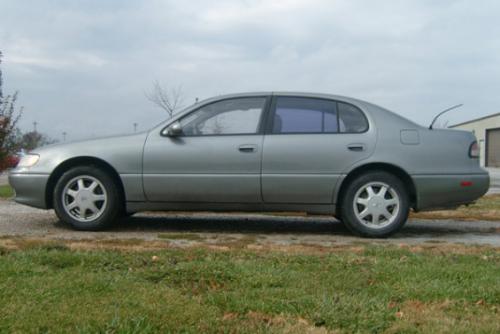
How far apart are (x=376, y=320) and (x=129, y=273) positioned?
151cm

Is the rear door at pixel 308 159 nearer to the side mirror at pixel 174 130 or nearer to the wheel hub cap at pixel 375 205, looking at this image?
the wheel hub cap at pixel 375 205

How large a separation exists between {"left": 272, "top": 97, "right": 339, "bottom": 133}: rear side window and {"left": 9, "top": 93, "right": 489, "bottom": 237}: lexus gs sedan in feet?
0.03

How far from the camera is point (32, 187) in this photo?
18.2 ft

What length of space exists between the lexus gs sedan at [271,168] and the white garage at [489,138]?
146 ft

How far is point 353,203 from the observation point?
5418 mm

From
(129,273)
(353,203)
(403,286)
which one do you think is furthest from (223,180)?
(403,286)

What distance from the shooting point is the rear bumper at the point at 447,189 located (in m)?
5.43

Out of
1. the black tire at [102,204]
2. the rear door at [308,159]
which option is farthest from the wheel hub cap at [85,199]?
the rear door at [308,159]

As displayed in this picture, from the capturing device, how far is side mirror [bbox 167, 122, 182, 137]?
548 cm

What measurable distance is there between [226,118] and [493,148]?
47721 mm

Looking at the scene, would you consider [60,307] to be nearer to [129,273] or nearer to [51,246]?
[129,273]

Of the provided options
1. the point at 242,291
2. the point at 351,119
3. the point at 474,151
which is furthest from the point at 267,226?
the point at 242,291

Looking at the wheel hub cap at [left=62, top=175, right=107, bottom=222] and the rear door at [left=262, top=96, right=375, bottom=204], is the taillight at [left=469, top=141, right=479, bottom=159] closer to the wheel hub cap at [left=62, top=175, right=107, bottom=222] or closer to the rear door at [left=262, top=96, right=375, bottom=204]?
the rear door at [left=262, top=96, right=375, bottom=204]

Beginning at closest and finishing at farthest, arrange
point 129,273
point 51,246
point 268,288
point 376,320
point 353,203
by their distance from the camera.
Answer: point 376,320 → point 268,288 → point 129,273 → point 51,246 → point 353,203
